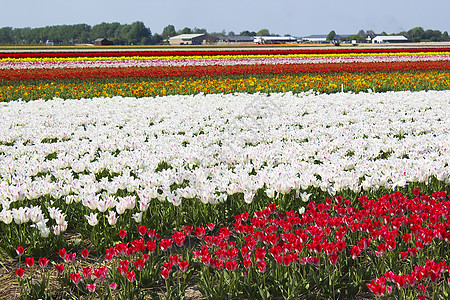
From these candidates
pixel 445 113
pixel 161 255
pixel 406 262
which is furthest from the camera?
pixel 445 113

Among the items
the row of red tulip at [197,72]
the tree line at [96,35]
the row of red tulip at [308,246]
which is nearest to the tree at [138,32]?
the tree line at [96,35]

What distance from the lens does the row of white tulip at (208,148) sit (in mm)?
4730

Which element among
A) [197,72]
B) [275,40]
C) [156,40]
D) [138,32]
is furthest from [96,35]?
[197,72]

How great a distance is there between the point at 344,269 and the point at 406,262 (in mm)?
591

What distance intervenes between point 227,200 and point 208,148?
2392mm

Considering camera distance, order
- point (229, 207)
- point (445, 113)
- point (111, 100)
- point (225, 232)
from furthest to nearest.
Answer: point (111, 100)
point (445, 113)
point (229, 207)
point (225, 232)

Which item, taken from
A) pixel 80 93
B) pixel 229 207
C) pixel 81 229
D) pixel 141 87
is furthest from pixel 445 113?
pixel 80 93

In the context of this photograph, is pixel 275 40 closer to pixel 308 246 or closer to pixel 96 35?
pixel 96 35

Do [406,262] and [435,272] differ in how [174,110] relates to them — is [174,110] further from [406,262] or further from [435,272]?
[435,272]

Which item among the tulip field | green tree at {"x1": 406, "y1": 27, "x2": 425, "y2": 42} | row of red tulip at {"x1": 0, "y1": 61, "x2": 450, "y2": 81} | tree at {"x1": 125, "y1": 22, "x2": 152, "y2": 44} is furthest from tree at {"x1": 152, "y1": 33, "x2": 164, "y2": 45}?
the tulip field

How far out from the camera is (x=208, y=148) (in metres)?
7.31

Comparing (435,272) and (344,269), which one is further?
(344,269)

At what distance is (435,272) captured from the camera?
2.81 meters

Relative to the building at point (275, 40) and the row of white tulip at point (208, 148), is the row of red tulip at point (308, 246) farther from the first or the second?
the building at point (275, 40)
